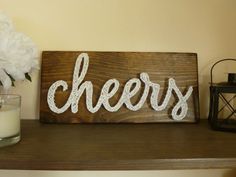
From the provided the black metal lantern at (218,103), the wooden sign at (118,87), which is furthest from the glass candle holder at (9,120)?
the black metal lantern at (218,103)

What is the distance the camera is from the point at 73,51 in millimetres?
736

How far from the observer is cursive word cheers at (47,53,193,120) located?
714 millimetres

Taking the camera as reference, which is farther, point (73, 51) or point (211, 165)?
point (73, 51)

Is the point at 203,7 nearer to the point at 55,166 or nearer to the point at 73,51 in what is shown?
the point at 73,51

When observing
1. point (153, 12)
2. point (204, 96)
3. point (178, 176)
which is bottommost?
point (178, 176)

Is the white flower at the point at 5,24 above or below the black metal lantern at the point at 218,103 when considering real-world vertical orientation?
above

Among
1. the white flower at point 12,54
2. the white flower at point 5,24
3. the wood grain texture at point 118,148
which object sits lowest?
the wood grain texture at point 118,148

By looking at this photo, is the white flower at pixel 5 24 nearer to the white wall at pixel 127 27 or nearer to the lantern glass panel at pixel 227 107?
the white wall at pixel 127 27

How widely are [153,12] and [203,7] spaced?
5.8 inches

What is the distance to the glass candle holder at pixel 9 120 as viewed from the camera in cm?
55

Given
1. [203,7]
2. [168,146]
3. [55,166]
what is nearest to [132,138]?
[168,146]

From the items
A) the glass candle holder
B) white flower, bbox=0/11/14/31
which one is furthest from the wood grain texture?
white flower, bbox=0/11/14/31

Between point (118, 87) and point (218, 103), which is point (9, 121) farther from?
point (218, 103)

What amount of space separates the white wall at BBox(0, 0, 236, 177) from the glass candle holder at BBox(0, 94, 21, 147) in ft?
0.56
